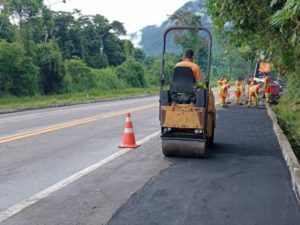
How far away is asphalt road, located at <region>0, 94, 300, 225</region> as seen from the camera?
562 centimetres

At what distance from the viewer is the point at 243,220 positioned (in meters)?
5.43

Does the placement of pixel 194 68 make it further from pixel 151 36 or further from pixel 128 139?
pixel 151 36

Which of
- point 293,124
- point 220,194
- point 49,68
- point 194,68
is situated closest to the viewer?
point 220,194

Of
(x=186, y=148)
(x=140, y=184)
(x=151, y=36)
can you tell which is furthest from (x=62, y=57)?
(x=151, y=36)

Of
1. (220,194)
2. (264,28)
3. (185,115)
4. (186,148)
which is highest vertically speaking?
(264,28)

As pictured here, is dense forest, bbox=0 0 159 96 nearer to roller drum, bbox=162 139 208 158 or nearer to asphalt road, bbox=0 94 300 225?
asphalt road, bbox=0 94 300 225

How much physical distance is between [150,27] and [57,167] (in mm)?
173865

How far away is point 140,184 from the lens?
23.5ft

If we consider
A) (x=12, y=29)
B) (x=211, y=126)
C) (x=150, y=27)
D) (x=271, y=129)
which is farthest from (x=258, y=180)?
(x=150, y=27)

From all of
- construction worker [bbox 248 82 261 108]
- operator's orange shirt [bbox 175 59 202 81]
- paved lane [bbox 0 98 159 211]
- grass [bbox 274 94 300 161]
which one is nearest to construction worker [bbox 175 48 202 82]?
operator's orange shirt [bbox 175 59 202 81]

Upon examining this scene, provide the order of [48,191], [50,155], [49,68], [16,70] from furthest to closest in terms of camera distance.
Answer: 1. [49,68]
2. [16,70]
3. [50,155]
4. [48,191]

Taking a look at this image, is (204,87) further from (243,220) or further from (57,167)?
(243,220)

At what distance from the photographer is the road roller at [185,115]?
29.3 feet

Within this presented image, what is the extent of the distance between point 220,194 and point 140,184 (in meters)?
1.27
